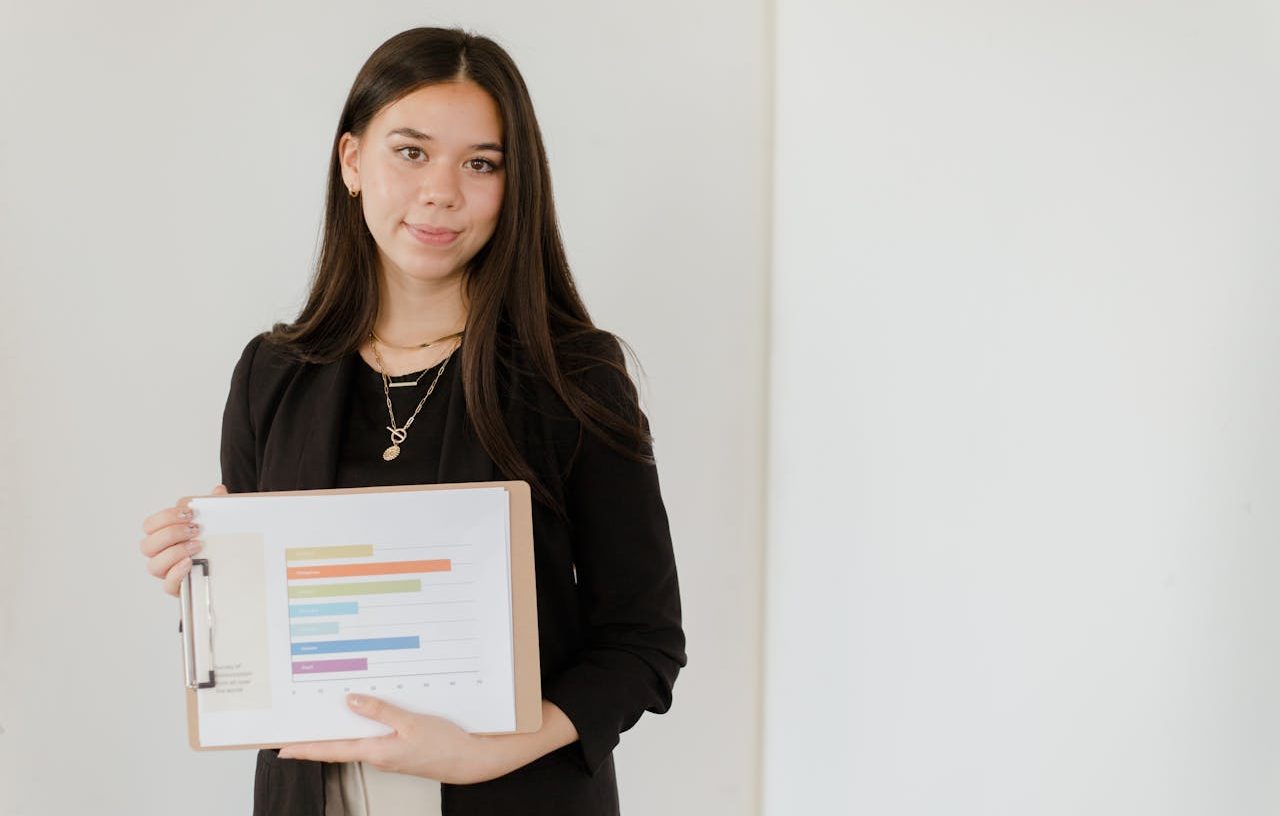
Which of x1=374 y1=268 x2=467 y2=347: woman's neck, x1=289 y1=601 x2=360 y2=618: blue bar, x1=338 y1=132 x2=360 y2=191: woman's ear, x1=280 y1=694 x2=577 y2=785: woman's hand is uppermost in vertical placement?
x1=338 y1=132 x2=360 y2=191: woman's ear

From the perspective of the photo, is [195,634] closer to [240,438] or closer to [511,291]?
[240,438]

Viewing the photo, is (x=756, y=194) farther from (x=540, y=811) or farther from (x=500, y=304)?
(x=540, y=811)

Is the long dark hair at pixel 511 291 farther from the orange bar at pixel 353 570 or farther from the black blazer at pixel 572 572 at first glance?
the orange bar at pixel 353 570

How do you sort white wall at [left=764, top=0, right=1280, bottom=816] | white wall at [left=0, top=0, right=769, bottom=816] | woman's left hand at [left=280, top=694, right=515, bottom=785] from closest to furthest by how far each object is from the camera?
white wall at [left=764, top=0, right=1280, bottom=816], woman's left hand at [left=280, top=694, right=515, bottom=785], white wall at [left=0, top=0, right=769, bottom=816]

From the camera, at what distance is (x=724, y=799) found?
2.35m

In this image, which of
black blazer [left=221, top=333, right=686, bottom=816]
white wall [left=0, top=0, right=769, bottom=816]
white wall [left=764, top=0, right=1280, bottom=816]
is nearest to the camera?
white wall [left=764, top=0, right=1280, bottom=816]

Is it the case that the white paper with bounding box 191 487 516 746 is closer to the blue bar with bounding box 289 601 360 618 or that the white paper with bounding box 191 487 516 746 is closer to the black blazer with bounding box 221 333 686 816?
the blue bar with bounding box 289 601 360 618


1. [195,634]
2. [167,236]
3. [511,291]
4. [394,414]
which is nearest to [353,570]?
[195,634]

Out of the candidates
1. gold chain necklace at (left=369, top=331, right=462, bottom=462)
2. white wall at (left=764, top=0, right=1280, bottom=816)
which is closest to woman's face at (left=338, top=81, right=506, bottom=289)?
gold chain necklace at (left=369, top=331, right=462, bottom=462)

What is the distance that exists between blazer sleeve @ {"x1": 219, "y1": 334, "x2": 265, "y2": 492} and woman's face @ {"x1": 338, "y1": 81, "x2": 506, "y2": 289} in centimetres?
31

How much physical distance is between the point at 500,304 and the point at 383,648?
0.46 m

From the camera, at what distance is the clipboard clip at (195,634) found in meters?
1.16

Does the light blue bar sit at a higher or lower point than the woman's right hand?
lower

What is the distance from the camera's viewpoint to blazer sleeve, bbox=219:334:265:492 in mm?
1518
